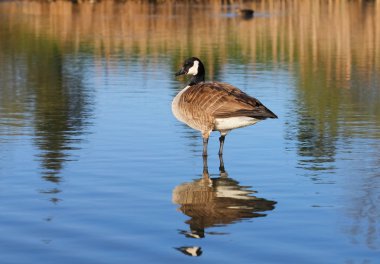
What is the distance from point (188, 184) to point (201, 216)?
6.06 ft

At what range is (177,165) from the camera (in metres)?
13.0

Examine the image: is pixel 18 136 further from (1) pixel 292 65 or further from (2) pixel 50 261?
(1) pixel 292 65

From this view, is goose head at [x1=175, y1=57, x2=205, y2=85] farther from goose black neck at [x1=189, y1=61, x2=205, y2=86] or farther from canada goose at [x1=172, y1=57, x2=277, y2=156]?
canada goose at [x1=172, y1=57, x2=277, y2=156]

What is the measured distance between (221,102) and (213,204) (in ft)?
8.49

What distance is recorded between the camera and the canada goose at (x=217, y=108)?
12.4 meters

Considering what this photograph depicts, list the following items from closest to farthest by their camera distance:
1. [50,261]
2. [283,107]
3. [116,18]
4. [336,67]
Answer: [50,261], [283,107], [336,67], [116,18]

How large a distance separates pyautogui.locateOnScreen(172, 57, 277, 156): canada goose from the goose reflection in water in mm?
835

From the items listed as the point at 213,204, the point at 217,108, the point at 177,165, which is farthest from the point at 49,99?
the point at 213,204

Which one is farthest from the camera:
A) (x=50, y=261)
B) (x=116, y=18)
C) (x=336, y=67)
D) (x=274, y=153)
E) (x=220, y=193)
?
(x=116, y=18)

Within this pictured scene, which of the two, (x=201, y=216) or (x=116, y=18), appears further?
(x=116, y=18)

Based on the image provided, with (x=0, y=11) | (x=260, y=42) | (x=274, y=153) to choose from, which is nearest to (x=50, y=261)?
(x=274, y=153)

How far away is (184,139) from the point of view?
1537 cm

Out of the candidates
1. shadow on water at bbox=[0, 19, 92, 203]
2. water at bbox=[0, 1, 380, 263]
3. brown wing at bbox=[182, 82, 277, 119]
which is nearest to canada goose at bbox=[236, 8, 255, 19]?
shadow on water at bbox=[0, 19, 92, 203]

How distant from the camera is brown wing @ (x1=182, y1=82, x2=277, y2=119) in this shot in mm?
12373
